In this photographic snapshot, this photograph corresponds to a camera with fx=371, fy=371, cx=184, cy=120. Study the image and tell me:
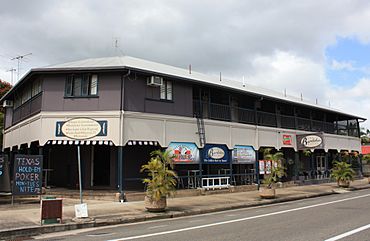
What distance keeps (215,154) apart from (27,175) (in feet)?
33.2

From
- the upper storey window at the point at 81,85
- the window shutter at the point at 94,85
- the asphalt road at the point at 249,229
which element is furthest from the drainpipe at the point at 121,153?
the asphalt road at the point at 249,229

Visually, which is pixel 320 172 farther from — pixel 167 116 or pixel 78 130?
pixel 78 130

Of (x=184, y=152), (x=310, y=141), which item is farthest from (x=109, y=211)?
(x=310, y=141)

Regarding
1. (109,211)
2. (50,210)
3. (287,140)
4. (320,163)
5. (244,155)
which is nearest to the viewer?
(50,210)

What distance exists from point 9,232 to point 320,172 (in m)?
27.0

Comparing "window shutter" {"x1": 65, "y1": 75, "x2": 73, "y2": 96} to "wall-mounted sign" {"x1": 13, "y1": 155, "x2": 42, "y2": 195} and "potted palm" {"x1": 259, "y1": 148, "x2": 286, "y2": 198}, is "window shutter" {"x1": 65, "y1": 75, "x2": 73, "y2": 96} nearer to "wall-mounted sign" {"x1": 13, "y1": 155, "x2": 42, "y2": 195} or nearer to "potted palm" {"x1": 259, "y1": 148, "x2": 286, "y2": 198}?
"wall-mounted sign" {"x1": 13, "y1": 155, "x2": 42, "y2": 195}

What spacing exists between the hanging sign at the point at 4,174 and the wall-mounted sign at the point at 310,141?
19235 mm

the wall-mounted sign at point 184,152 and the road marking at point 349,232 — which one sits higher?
the wall-mounted sign at point 184,152

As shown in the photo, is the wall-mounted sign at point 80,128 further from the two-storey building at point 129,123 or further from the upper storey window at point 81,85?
the upper storey window at point 81,85

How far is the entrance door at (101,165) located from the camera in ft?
64.4

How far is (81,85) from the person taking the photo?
17.8 m

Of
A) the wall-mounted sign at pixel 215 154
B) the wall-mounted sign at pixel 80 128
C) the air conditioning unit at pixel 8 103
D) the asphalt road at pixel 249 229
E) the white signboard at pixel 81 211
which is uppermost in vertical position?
the air conditioning unit at pixel 8 103

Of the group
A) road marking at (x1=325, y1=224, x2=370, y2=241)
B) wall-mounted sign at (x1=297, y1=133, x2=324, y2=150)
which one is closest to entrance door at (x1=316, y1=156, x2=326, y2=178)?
wall-mounted sign at (x1=297, y1=133, x2=324, y2=150)

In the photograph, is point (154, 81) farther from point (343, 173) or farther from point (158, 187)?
point (343, 173)
